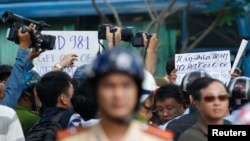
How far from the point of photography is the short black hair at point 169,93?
28.8ft

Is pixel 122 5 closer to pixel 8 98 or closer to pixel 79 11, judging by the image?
pixel 79 11

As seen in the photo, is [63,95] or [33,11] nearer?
[63,95]

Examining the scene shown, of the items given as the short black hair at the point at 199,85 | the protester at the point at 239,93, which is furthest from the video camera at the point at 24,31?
the short black hair at the point at 199,85

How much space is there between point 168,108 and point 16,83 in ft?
4.07

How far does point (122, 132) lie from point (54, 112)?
3250 millimetres

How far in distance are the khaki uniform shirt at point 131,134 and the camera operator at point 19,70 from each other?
11.7 ft

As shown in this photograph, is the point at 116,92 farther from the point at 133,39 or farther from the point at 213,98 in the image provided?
the point at 133,39

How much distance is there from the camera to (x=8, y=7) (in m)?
17.3

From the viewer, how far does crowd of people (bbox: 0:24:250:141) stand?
4.79 metres

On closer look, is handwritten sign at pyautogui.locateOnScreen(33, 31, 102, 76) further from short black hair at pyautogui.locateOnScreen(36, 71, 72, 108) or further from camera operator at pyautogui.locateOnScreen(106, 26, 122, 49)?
short black hair at pyautogui.locateOnScreen(36, 71, 72, 108)

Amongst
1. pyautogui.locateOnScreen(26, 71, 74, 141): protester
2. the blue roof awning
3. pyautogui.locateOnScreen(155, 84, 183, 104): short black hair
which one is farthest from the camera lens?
the blue roof awning

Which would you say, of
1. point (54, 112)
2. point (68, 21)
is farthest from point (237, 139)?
point (68, 21)

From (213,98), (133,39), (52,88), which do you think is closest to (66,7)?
(133,39)

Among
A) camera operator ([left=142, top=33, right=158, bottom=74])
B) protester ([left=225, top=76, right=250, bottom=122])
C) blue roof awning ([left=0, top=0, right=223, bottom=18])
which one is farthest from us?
blue roof awning ([left=0, top=0, right=223, bottom=18])
